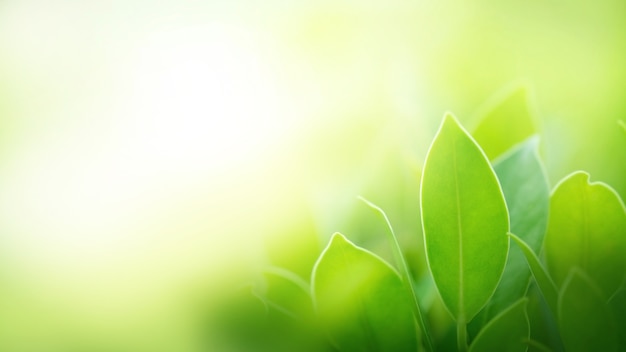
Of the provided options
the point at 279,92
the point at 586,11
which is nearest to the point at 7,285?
the point at 279,92

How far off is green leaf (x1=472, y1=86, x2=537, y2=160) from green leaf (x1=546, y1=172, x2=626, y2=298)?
0.35 ft

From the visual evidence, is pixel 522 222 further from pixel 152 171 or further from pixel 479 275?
pixel 152 171

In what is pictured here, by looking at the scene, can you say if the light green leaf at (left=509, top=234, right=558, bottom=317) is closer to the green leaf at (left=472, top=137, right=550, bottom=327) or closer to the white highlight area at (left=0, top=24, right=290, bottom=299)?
the green leaf at (left=472, top=137, right=550, bottom=327)

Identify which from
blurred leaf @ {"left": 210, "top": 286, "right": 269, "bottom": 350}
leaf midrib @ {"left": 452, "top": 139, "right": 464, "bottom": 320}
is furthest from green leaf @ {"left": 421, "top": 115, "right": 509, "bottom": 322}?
blurred leaf @ {"left": 210, "top": 286, "right": 269, "bottom": 350}

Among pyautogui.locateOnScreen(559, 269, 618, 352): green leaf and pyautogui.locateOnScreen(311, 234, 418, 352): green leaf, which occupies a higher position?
pyautogui.locateOnScreen(311, 234, 418, 352): green leaf

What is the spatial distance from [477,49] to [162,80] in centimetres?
49

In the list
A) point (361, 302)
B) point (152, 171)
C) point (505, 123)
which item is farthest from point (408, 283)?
point (152, 171)

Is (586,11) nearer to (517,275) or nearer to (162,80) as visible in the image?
(162,80)

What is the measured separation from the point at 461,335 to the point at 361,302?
0.18ft

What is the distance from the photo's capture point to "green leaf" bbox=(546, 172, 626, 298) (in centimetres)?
32

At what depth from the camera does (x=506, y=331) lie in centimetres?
31

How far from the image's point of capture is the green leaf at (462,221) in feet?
1.01

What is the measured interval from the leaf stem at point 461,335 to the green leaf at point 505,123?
0.16 m

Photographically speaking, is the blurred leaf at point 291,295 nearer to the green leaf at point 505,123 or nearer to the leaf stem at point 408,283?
the leaf stem at point 408,283
